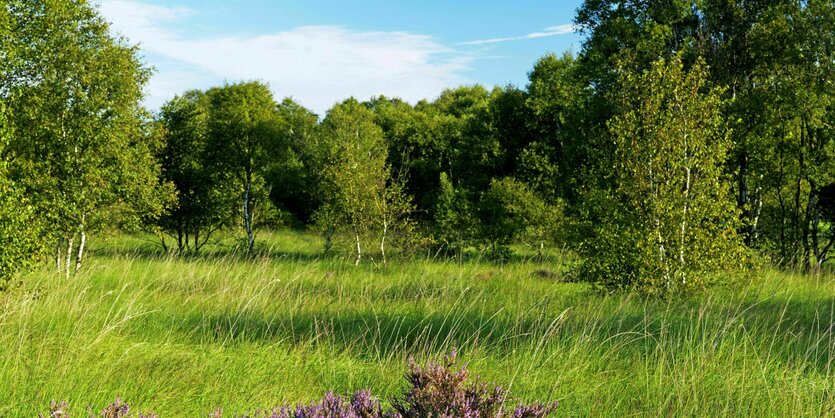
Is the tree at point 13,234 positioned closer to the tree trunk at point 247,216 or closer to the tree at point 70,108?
the tree at point 70,108

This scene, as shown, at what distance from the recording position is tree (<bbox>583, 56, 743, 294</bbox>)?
10203mm

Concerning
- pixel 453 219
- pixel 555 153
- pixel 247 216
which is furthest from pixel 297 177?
pixel 555 153

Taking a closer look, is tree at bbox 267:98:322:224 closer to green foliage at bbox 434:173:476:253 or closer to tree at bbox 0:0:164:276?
green foliage at bbox 434:173:476:253

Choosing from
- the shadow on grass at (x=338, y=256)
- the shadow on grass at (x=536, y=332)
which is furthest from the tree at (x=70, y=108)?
the shadow on grass at (x=536, y=332)

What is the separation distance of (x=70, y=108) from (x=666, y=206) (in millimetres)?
15739

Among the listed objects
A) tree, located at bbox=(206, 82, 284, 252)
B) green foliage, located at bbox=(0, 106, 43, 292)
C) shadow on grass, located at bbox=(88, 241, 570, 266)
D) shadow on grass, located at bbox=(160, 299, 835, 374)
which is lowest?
shadow on grass, located at bbox=(88, 241, 570, 266)

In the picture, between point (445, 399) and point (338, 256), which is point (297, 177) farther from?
point (445, 399)

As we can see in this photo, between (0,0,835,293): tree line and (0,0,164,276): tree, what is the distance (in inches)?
2.1

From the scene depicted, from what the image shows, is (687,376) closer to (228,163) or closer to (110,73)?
(110,73)

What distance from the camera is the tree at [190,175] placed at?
29.3m

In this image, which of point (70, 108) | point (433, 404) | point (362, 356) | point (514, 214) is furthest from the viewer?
point (514, 214)

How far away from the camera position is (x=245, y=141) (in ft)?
98.9

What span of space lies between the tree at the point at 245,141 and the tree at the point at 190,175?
21.1 inches

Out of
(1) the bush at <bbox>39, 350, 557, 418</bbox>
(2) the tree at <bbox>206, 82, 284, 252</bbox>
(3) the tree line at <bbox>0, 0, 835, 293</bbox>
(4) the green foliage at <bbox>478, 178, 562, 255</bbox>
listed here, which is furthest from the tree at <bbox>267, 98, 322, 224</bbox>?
(1) the bush at <bbox>39, 350, 557, 418</bbox>
